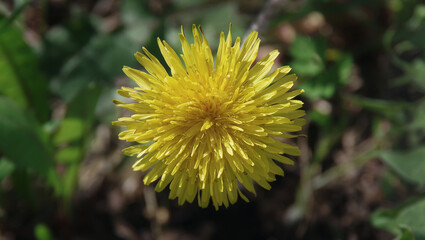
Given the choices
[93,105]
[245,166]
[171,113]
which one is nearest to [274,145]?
[245,166]

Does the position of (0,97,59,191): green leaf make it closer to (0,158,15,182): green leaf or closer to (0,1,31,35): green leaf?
(0,158,15,182): green leaf

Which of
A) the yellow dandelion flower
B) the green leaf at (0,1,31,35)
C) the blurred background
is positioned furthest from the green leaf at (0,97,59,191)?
the yellow dandelion flower

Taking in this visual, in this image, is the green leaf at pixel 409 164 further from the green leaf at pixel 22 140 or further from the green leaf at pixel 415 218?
the green leaf at pixel 22 140

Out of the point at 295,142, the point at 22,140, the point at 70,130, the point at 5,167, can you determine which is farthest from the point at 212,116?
the point at 295,142

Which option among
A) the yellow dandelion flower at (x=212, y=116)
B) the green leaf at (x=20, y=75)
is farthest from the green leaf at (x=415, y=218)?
the green leaf at (x=20, y=75)

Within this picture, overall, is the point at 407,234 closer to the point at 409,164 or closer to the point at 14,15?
the point at 409,164

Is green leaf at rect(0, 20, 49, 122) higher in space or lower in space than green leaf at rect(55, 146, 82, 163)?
higher

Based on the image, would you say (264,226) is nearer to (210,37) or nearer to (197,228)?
(197,228)
